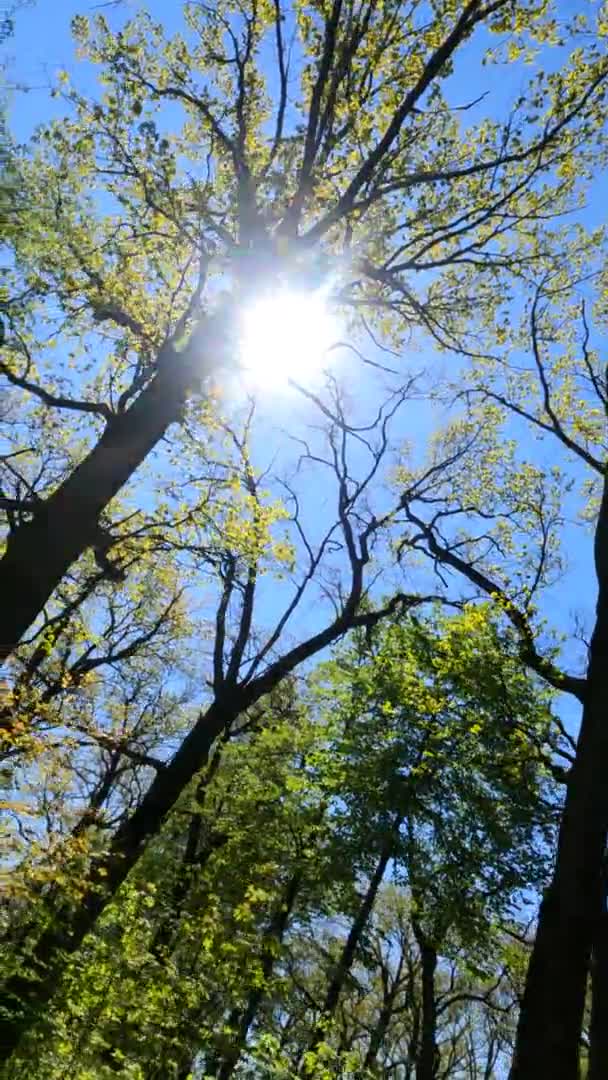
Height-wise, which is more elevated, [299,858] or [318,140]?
[318,140]

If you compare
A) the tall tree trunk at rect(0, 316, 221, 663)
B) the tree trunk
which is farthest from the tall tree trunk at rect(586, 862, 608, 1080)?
the tall tree trunk at rect(0, 316, 221, 663)

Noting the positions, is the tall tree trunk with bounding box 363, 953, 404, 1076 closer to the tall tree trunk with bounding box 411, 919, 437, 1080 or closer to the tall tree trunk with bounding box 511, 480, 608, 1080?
the tall tree trunk with bounding box 411, 919, 437, 1080

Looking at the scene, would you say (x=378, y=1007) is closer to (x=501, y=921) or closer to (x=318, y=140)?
(x=501, y=921)

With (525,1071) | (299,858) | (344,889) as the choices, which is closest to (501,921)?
(344,889)

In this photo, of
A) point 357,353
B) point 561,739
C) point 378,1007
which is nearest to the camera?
point 357,353

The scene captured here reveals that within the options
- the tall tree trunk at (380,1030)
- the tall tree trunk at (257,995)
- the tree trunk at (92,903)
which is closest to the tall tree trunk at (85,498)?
the tree trunk at (92,903)

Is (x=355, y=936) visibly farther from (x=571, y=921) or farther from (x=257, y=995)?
(x=571, y=921)

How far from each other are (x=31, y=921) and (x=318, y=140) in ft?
27.6

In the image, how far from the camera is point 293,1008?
9828 millimetres

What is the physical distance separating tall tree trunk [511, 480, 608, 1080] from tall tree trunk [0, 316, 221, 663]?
4669 mm

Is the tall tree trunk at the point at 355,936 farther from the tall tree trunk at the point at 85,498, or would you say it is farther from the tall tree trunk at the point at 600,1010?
the tall tree trunk at the point at 85,498

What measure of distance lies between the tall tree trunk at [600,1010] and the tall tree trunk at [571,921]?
155 cm

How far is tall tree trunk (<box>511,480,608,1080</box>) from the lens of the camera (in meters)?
4.92

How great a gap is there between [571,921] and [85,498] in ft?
16.9
